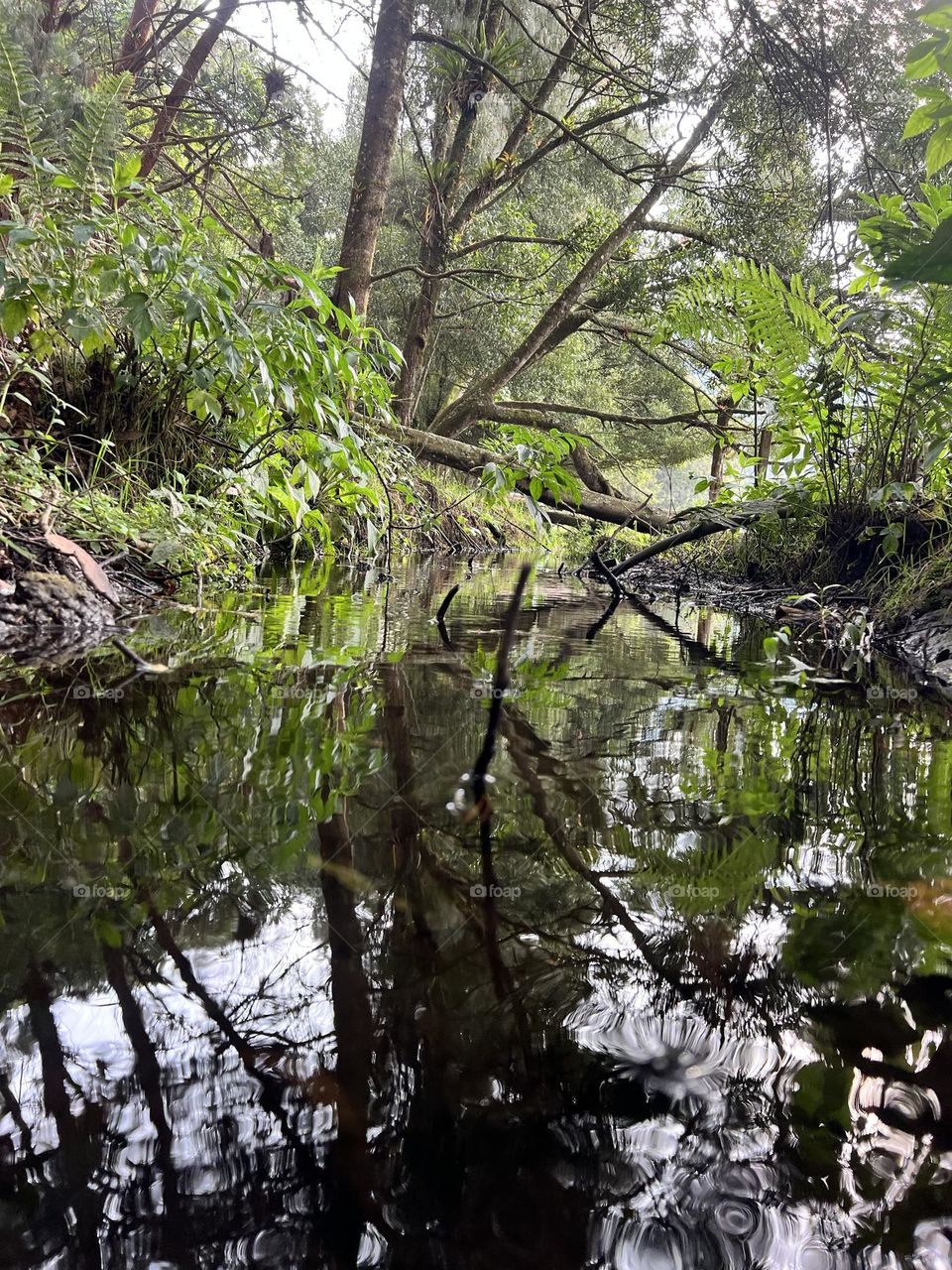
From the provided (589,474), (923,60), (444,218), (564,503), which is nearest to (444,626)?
(923,60)

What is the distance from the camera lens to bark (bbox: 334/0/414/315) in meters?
5.02

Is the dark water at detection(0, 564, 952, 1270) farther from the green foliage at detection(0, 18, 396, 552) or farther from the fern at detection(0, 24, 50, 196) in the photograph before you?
the fern at detection(0, 24, 50, 196)

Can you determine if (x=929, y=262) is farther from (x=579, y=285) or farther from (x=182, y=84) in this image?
(x=579, y=285)

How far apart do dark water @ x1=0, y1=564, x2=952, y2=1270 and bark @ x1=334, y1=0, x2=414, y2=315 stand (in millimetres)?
4629

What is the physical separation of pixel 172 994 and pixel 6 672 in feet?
3.88

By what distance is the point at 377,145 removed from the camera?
200 inches

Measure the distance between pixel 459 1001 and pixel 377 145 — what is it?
231 inches

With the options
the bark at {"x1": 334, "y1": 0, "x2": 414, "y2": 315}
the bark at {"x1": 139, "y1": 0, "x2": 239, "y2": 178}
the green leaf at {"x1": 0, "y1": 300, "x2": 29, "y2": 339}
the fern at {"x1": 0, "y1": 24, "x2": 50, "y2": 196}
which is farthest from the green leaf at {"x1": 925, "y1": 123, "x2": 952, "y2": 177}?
the bark at {"x1": 139, "y1": 0, "x2": 239, "y2": 178}

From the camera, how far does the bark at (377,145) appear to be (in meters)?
5.02

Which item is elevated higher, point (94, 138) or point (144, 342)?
point (94, 138)

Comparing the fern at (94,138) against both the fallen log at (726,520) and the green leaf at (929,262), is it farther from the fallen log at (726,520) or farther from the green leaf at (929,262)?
the fallen log at (726,520)

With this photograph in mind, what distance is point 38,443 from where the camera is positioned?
2.84 meters

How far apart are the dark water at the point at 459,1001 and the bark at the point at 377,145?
463cm

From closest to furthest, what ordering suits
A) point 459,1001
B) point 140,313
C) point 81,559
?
point 459,1001 → point 81,559 → point 140,313
